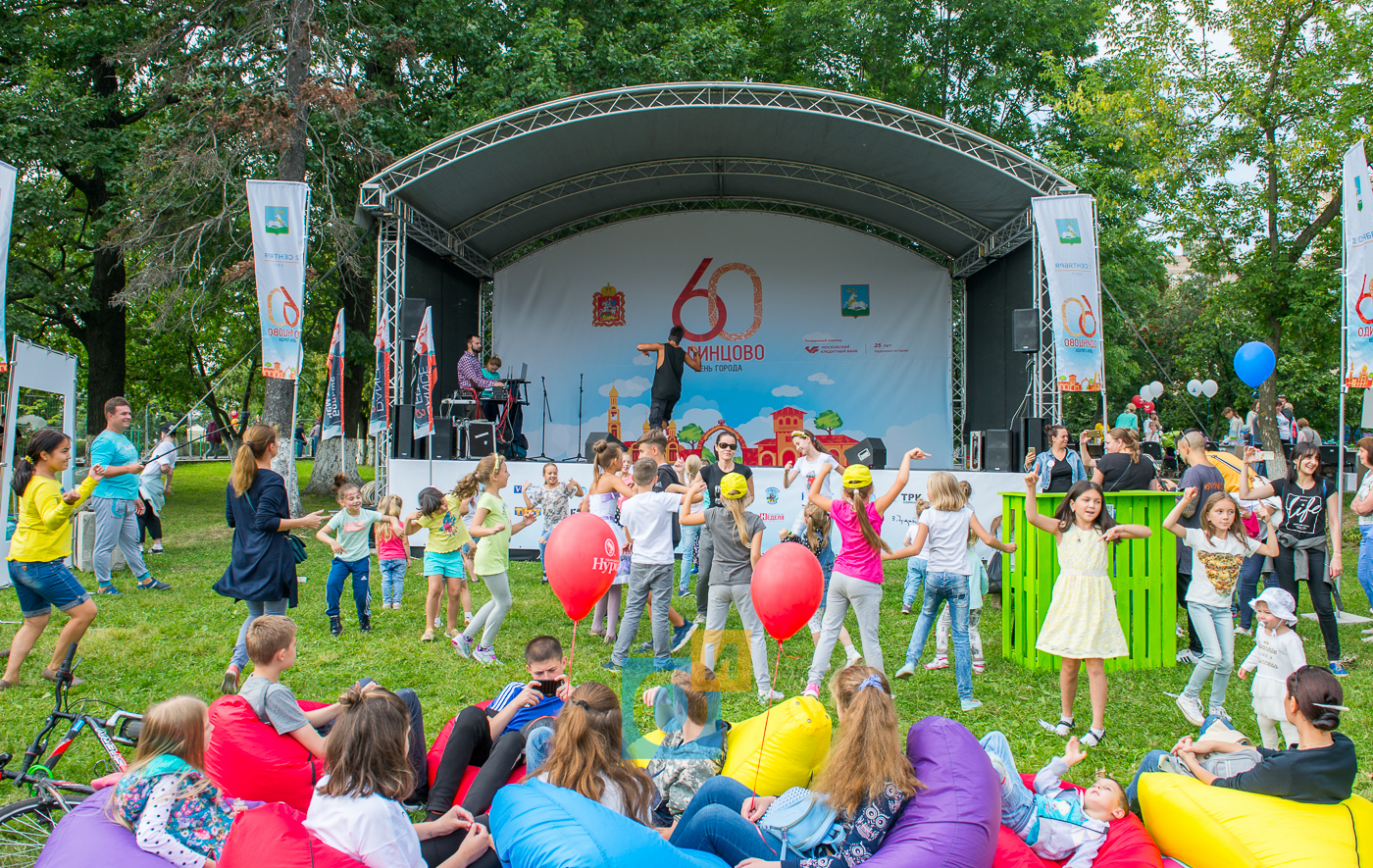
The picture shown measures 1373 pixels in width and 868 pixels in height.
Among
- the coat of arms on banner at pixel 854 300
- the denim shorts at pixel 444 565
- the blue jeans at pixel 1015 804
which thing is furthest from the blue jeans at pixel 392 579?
the coat of arms on banner at pixel 854 300

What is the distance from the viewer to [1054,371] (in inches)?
392

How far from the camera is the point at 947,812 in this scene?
7.64 ft

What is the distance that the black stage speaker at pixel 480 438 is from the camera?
1031 centimetres

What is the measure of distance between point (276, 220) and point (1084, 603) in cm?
886

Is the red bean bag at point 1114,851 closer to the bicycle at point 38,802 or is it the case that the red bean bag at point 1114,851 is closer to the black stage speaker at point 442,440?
the bicycle at point 38,802

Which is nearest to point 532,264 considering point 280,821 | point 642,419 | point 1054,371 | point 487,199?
point 487,199

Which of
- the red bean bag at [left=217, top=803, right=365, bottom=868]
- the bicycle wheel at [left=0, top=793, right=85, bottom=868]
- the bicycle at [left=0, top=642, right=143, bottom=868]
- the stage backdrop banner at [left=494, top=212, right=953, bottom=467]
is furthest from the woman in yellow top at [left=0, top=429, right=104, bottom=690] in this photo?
the stage backdrop banner at [left=494, top=212, right=953, bottom=467]

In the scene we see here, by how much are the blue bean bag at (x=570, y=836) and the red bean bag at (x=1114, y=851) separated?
101 cm

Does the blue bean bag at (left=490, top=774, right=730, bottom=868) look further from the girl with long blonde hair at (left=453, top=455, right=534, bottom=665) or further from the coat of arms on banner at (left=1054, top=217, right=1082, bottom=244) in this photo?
the coat of arms on banner at (left=1054, top=217, right=1082, bottom=244)

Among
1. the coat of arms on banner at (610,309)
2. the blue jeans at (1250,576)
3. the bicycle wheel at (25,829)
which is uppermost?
the coat of arms on banner at (610,309)

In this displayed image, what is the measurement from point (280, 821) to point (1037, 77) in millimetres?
19566

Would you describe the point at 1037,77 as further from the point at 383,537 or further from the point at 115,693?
the point at 115,693

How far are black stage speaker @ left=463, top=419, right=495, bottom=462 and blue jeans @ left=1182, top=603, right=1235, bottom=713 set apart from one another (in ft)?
25.7

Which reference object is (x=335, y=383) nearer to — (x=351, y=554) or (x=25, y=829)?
(x=351, y=554)
